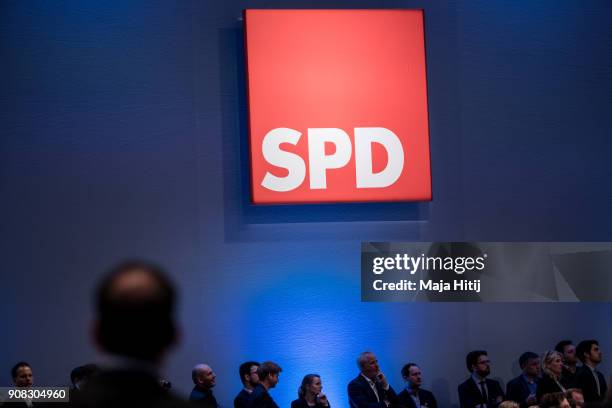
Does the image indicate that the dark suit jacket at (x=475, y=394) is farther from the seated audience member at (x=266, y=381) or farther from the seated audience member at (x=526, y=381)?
the seated audience member at (x=266, y=381)

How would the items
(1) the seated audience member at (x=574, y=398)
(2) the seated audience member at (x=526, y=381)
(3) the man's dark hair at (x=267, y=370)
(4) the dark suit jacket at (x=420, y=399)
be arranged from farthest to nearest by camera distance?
1. (2) the seated audience member at (x=526, y=381)
2. (4) the dark suit jacket at (x=420, y=399)
3. (3) the man's dark hair at (x=267, y=370)
4. (1) the seated audience member at (x=574, y=398)

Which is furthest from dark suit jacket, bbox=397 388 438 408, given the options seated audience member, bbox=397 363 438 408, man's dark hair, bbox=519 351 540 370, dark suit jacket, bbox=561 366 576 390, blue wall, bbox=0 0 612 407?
dark suit jacket, bbox=561 366 576 390

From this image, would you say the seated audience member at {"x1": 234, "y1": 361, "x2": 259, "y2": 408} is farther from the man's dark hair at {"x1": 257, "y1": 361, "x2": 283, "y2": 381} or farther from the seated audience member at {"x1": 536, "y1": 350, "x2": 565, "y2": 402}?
the seated audience member at {"x1": 536, "y1": 350, "x2": 565, "y2": 402}

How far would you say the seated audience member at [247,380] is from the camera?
25.4 ft

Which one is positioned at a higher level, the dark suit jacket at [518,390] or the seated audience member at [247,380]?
the seated audience member at [247,380]

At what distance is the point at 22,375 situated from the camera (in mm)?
7484

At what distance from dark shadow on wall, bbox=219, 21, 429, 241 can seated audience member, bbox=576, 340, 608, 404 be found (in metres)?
1.91

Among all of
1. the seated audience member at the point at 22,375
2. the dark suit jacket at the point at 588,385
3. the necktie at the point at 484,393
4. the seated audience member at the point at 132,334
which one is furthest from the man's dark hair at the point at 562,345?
the seated audience member at the point at 132,334

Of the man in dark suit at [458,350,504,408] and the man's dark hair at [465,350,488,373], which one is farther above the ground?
the man's dark hair at [465,350,488,373]

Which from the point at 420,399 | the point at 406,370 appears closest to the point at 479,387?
the point at 420,399

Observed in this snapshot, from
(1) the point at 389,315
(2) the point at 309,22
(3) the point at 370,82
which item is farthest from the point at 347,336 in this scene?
(2) the point at 309,22

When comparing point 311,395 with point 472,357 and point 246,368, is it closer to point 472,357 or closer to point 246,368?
point 246,368

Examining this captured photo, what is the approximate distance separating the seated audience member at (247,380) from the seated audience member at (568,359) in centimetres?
287

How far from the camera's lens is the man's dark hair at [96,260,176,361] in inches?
52.2
